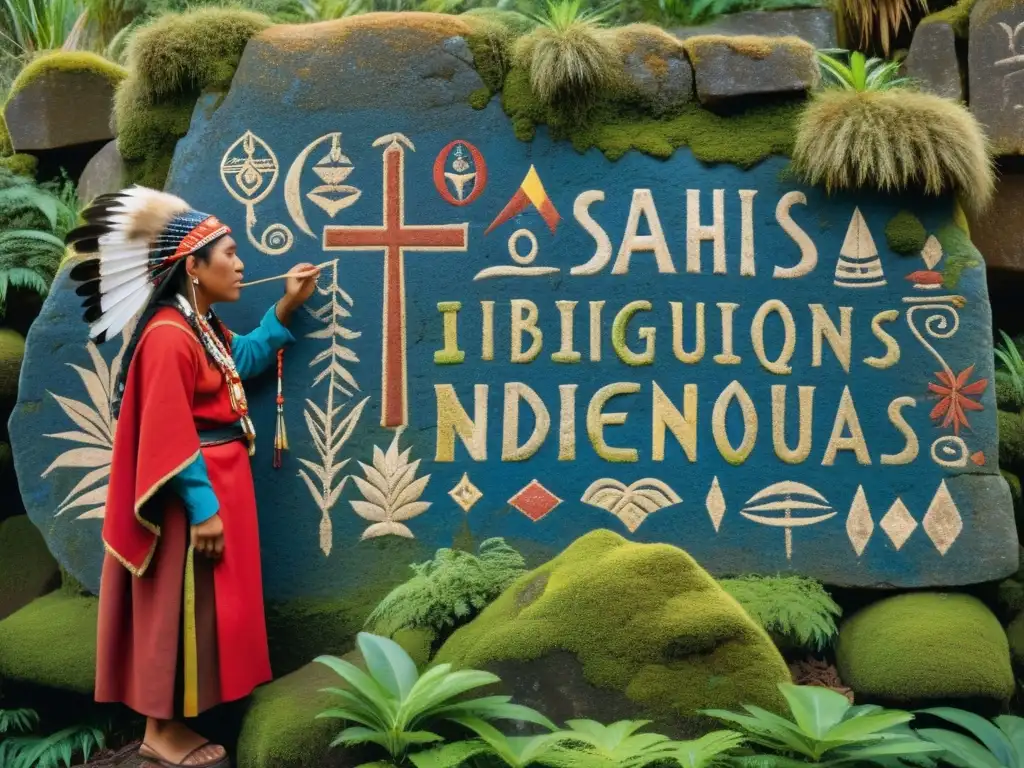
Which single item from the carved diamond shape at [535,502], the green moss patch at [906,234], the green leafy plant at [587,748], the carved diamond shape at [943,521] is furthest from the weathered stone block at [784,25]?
the green leafy plant at [587,748]

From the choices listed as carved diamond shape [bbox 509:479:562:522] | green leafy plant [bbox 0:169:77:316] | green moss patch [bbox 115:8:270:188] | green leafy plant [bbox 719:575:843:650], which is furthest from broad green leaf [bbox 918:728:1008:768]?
green leafy plant [bbox 0:169:77:316]

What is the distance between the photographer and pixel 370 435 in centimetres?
588

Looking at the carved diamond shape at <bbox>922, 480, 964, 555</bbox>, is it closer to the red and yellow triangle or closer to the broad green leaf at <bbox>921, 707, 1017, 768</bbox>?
the broad green leaf at <bbox>921, 707, 1017, 768</bbox>

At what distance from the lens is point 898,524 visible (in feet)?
18.9

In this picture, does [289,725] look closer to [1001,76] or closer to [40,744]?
[40,744]

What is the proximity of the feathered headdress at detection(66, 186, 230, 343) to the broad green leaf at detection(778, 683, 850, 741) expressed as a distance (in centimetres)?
297

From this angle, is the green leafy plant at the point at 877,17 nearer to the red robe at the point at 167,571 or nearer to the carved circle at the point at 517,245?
the carved circle at the point at 517,245

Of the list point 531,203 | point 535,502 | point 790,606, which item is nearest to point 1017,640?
point 790,606

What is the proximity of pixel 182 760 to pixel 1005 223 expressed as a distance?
4822 mm

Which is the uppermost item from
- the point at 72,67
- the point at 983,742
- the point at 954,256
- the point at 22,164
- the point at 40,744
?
the point at 72,67

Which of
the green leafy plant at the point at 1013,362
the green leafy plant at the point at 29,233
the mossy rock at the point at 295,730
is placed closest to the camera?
the mossy rock at the point at 295,730

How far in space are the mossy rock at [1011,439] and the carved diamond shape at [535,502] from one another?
2371 millimetres

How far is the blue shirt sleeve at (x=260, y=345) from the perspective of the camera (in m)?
5.71

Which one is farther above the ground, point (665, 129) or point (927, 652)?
point (665, 129)
